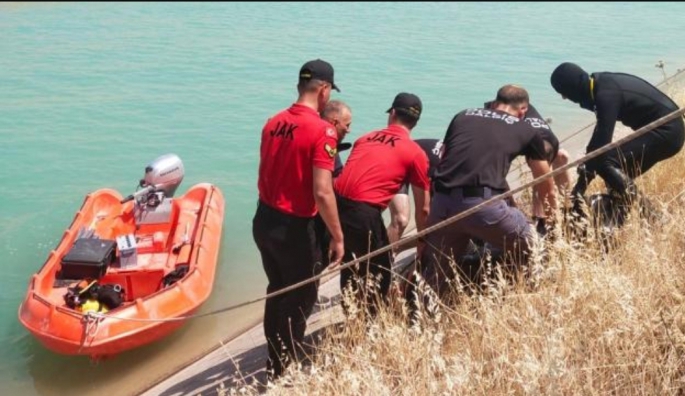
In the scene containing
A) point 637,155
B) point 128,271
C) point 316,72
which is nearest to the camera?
point 316,72

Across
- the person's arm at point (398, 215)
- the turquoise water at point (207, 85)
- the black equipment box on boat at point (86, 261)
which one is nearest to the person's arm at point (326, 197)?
the person's arm at point (398, 215)

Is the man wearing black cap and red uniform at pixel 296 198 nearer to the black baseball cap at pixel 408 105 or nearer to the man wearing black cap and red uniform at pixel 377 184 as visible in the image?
the man wearing black cap and red uniform at pixel 377 184

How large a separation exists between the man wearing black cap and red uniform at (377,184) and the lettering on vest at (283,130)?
2.24 feet

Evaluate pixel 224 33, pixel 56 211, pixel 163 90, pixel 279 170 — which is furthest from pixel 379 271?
pixel 224 33

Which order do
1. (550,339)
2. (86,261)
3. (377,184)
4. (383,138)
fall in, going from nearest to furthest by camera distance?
(550,339) → (377,184) → (383,138) → (86,261)

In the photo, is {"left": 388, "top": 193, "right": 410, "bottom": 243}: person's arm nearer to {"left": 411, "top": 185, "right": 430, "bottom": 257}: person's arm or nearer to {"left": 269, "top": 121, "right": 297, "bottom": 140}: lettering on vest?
{"left": 411, "top": 185, "right": 430, "bottom": 257}: person's arm

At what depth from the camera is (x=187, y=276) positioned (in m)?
5.56

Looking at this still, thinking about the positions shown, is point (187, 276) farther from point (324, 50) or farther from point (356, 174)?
point (324, 50)

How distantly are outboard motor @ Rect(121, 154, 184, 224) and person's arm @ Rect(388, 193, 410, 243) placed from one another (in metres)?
2.58

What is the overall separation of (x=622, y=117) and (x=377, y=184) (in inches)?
69.8

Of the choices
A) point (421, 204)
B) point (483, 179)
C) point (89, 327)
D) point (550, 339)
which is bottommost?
point (89, 327)

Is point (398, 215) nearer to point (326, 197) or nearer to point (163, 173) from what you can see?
point (326, 197)

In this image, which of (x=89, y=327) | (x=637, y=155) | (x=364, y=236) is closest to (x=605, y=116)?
(x=637, y=155)

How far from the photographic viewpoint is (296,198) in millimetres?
3861
